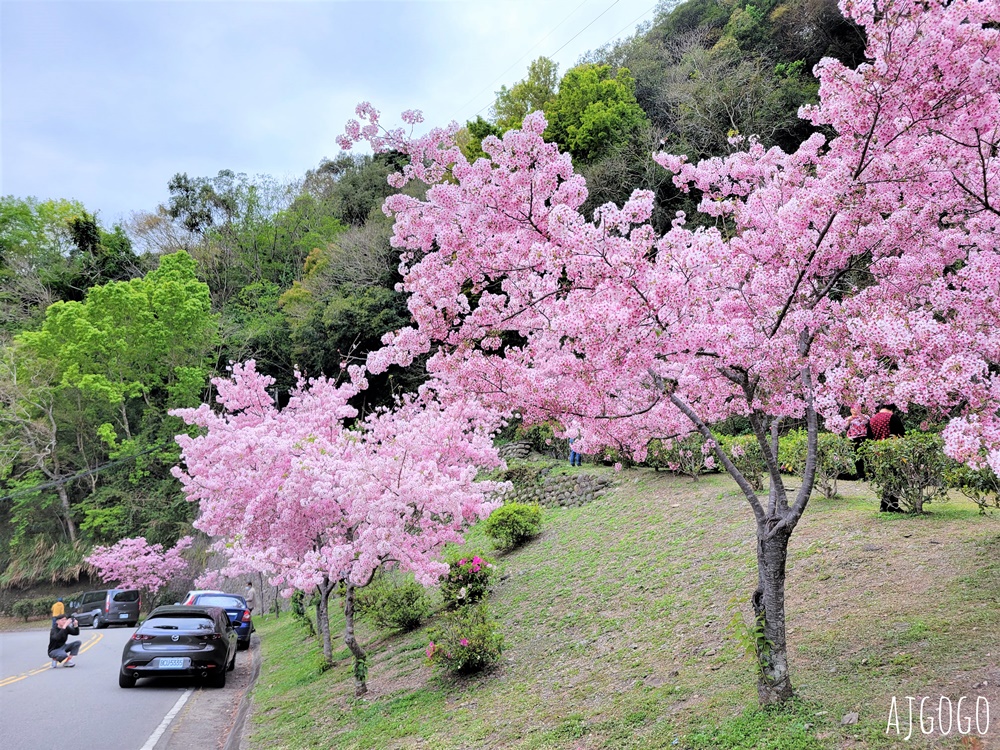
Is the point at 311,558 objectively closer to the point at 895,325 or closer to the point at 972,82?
the point at 895,325

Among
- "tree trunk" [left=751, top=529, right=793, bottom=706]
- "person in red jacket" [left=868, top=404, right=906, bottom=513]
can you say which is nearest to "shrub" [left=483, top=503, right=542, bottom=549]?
"person in red jacket" [left=868, top=404, right=906, bottom=513]

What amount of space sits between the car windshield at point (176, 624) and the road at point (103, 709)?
2.96 feet

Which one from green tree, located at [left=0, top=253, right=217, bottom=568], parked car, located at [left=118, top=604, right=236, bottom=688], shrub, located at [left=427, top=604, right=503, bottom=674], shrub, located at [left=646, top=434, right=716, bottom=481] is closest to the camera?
shrub, located at [left=427, top=604, right=503, bottom=674]

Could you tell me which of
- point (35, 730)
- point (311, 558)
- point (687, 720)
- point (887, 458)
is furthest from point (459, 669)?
point (887, 458)

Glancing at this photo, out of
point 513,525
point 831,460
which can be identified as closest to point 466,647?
point 831,460

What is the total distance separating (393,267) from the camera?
28.1m

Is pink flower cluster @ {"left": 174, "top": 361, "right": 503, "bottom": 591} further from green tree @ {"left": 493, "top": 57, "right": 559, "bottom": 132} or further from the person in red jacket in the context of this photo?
green tree @ {"left": 493, "top": 57, "right": 559, "bottom": 132}

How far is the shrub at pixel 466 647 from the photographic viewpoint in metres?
7.49

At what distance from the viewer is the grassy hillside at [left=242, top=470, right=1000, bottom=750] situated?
173 inches

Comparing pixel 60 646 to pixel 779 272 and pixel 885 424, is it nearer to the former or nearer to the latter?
pixel 779 272

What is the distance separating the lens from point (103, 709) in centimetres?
865

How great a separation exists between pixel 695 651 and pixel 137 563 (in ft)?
95.8

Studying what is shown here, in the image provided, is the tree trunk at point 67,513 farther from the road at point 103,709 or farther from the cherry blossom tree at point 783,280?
the cherry blossom tree at point 783,280

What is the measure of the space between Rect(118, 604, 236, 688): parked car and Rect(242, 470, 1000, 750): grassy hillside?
0.92 metres
